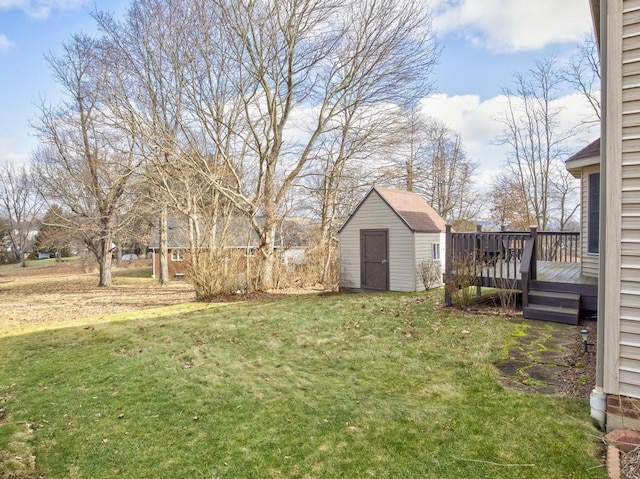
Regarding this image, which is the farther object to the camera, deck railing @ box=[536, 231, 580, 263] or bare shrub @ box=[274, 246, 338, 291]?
bare shrub @ box=[274, 246, 338, 291]

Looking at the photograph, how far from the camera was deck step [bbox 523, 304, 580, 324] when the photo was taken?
6444 millimetres

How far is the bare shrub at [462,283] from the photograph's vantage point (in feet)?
25.9

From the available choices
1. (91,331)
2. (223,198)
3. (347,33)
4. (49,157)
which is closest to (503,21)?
(347,33)

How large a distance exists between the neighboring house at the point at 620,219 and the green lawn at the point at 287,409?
436mm

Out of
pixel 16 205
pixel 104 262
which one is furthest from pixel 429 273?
pixel 16 205

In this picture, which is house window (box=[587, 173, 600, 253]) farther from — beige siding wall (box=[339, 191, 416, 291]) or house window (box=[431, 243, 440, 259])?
house window (box=[431, 243, 440, 259])

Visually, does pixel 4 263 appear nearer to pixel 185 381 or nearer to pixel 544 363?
pixel 185 381

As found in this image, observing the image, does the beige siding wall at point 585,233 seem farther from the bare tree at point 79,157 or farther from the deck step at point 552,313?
the bare tree at point 79,157

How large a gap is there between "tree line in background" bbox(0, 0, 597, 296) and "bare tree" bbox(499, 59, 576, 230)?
47.4 inches

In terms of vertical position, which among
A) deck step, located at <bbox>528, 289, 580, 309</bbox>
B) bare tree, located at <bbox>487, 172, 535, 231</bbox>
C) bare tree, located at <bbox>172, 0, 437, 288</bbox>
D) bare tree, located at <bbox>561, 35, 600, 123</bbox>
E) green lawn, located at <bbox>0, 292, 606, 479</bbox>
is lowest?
green lawn, located at <bbox>0, 292, 606, 479</bbox>

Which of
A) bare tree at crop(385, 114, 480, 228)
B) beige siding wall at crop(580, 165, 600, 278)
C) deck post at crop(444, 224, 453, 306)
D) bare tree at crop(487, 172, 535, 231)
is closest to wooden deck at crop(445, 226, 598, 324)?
deck post at crop(444, 224, 453, 306)

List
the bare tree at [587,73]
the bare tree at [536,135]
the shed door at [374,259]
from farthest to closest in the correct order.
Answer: the bare tree at [536,135], the bare tree at [587,73], the shed door at [374,259]

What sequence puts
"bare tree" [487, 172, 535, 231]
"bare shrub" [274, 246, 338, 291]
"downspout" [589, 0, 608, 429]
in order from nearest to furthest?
"downspout" [589, 0, 608, 429], "bare shrub" [274, 246, 338, 291], "bare tree" [487, 172, 535, 231]

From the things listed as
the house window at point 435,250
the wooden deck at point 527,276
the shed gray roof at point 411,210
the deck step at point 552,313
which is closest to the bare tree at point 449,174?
the shed gray roof at point 411,210
